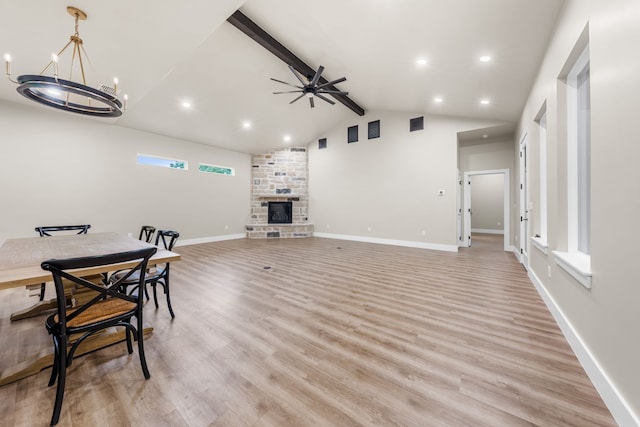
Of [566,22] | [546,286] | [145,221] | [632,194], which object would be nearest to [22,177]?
[145,221]

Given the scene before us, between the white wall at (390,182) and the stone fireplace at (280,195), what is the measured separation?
0.35 m

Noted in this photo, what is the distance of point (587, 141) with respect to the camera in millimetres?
2066

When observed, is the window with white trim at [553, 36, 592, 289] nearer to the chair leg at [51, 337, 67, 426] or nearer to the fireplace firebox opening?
the chair leg at [51, 337, 67, 426]

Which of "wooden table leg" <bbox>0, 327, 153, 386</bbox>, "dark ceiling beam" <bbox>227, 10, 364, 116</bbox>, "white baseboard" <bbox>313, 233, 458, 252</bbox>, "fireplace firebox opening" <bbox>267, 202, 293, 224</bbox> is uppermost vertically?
"dark ceiling beam" <bbox>227, 10, 364, 116</bbox>

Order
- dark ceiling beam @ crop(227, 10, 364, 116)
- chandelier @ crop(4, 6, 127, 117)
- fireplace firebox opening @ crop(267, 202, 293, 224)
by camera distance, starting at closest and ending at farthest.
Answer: chandelier @ crop(4, 6, 127, 117), dark ceiling beam @ crop(227, 10, 364, 116), fireplace firebox opening @ crop(267, 202, 293, 224)

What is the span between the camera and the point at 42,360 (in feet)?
5.19

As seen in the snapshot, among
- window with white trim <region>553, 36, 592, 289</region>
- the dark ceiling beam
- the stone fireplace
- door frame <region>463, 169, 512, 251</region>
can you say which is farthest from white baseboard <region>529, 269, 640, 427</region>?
the stone fireplace

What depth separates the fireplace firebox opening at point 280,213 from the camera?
820 cm

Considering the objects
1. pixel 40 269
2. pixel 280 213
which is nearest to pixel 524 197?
pixel 40 269

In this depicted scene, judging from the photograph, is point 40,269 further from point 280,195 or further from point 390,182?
point 280,195

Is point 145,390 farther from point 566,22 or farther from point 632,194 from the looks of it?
point 566,22

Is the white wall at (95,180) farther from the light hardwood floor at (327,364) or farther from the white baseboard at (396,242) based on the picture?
the white baseboard at (396,242)

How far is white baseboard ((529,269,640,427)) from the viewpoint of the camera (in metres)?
1.14

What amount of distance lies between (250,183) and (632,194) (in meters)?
7.96
